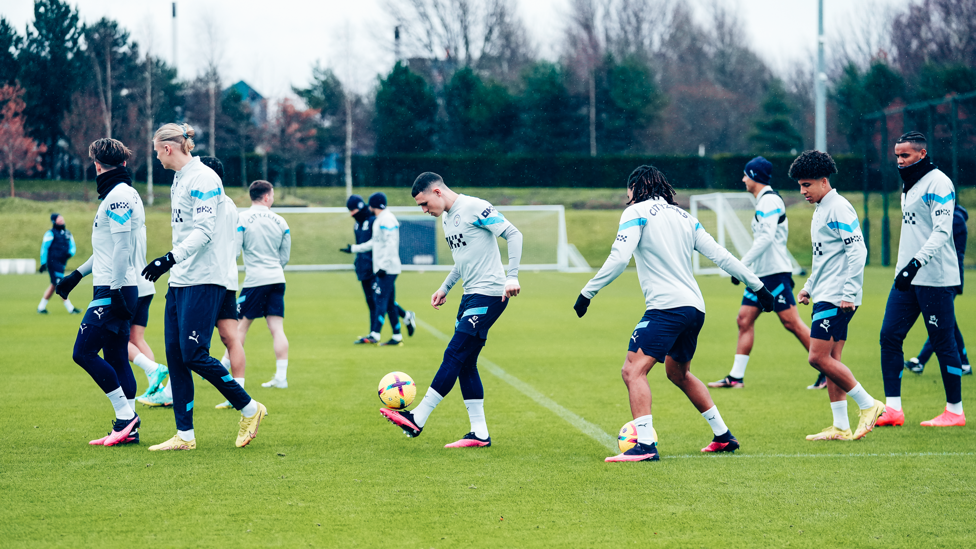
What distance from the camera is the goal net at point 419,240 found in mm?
31172

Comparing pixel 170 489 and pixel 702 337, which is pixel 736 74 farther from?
pixel 170 489

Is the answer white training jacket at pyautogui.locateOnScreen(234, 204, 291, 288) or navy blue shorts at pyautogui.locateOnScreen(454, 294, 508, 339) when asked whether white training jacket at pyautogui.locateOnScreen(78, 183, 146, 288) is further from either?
white training jacket at pyautogui.locateOnScreen(234, 204, 291, 288)

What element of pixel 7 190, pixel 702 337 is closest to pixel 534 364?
pixel 702 337

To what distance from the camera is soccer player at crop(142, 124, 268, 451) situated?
17.4 ft

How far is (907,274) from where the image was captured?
5.97 m

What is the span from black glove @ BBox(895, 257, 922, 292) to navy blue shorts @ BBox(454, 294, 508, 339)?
8.92 ft

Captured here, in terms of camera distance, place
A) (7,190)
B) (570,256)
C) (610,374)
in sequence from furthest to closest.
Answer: (7,190), (570,256), (610,374)

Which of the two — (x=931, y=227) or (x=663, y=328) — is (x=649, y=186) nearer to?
(x=663, y=328)

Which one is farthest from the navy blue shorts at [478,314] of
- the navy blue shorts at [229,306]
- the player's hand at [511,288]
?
the navy blue shorts at [229,306]

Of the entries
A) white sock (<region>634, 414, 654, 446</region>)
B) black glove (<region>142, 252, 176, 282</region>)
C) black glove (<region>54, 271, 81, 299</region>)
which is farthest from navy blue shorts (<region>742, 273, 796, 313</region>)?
black glove (<region>54, 271, 81, 299</region>)

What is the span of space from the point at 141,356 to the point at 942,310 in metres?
6.27

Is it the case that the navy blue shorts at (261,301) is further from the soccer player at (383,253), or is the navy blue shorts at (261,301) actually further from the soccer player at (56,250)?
the soccer player at (56,250)

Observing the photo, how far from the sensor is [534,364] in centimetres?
988

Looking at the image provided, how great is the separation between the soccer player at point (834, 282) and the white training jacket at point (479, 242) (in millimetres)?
2001
